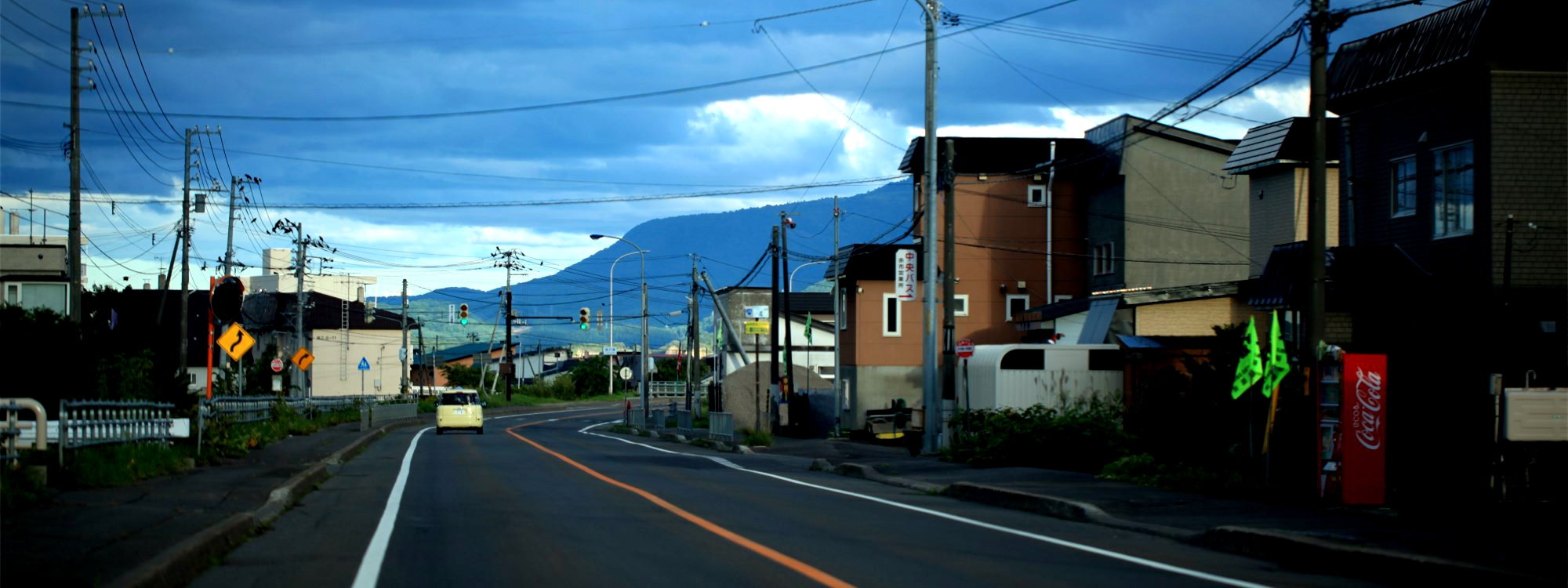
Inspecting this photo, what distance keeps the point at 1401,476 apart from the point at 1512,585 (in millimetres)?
7673

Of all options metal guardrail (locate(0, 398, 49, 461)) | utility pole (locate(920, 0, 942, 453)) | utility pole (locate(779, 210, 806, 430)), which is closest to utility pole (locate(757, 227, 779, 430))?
utility pole (locate(779, 210, 806, 430))

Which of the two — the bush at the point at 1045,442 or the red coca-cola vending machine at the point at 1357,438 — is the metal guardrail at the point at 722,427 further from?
the red coca-cola vending machine at the point at 1357,438

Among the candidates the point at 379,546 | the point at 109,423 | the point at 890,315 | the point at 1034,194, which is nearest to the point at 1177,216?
the point at 1034,194

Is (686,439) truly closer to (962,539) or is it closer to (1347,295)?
(1347,295)

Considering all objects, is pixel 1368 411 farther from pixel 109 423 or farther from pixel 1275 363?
Answer: pixel 109 423

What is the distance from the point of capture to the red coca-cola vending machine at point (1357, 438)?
45.8ft

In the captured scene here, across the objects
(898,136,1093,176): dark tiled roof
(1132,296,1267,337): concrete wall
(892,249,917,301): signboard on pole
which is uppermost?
(898,136,1093,176): dark tiled roof

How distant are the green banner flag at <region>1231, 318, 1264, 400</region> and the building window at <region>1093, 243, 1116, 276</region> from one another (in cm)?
2952

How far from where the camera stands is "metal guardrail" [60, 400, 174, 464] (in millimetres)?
15719

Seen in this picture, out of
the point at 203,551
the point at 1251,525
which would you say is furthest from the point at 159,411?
the point at 1251,525

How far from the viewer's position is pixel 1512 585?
863 cm

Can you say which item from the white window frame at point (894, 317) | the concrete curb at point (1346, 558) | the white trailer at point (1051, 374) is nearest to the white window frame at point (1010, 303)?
the white window frame at point (894, 317)

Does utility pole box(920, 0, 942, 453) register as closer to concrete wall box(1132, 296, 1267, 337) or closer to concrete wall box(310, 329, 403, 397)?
concrete wall box(1132, 296, 1267, 337)

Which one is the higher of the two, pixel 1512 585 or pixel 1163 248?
pixel 1163 248
